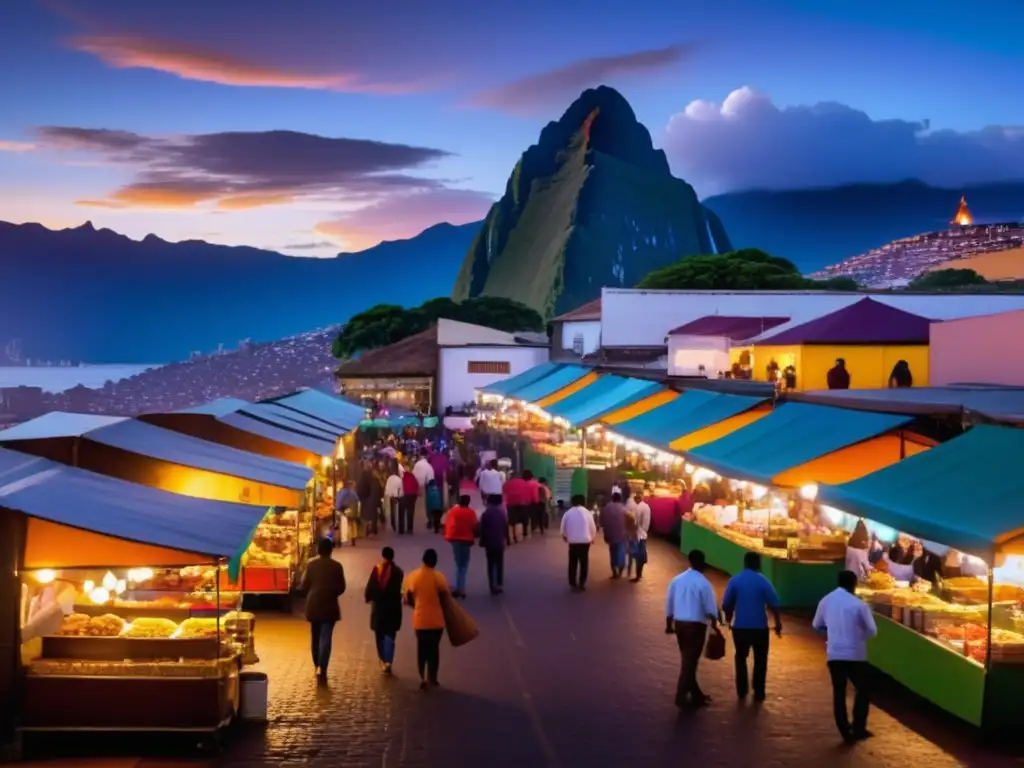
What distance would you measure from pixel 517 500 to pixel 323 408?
9491 mm

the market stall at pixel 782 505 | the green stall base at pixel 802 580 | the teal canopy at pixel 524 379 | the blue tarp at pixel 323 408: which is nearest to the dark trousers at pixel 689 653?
the market stall at pixel 782 505

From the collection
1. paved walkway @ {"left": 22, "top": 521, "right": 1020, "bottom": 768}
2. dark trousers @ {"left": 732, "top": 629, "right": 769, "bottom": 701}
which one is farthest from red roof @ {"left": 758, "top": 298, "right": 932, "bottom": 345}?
dark trousers @ {"left": 732, "top": 629, "right": 769, "bottom": 701}

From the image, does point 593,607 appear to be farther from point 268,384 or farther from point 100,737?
point 268,384

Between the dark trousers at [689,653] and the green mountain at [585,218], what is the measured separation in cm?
12458

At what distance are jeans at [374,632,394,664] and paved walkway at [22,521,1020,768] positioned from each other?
180 mm

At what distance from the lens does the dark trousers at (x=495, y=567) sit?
14872mm

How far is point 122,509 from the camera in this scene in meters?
8.98

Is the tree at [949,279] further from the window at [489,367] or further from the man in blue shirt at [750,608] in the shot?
the man in blue shirt at [750,608]

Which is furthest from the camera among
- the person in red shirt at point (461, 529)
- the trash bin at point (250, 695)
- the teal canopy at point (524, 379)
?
the teal canopy at point (524, 379)

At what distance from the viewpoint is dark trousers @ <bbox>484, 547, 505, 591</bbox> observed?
48.8ft

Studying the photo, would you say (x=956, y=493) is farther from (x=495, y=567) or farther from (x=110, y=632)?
(x=110, y=632)

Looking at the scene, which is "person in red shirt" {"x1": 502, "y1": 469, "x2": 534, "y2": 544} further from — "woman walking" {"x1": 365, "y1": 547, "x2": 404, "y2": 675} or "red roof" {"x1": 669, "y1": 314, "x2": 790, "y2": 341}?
"red roof" {"x1": 669, "y1": 314, "x2": 790, "y2": 341}

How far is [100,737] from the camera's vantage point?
27.3 feet

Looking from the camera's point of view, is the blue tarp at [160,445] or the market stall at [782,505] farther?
the market stall at [782,505]
